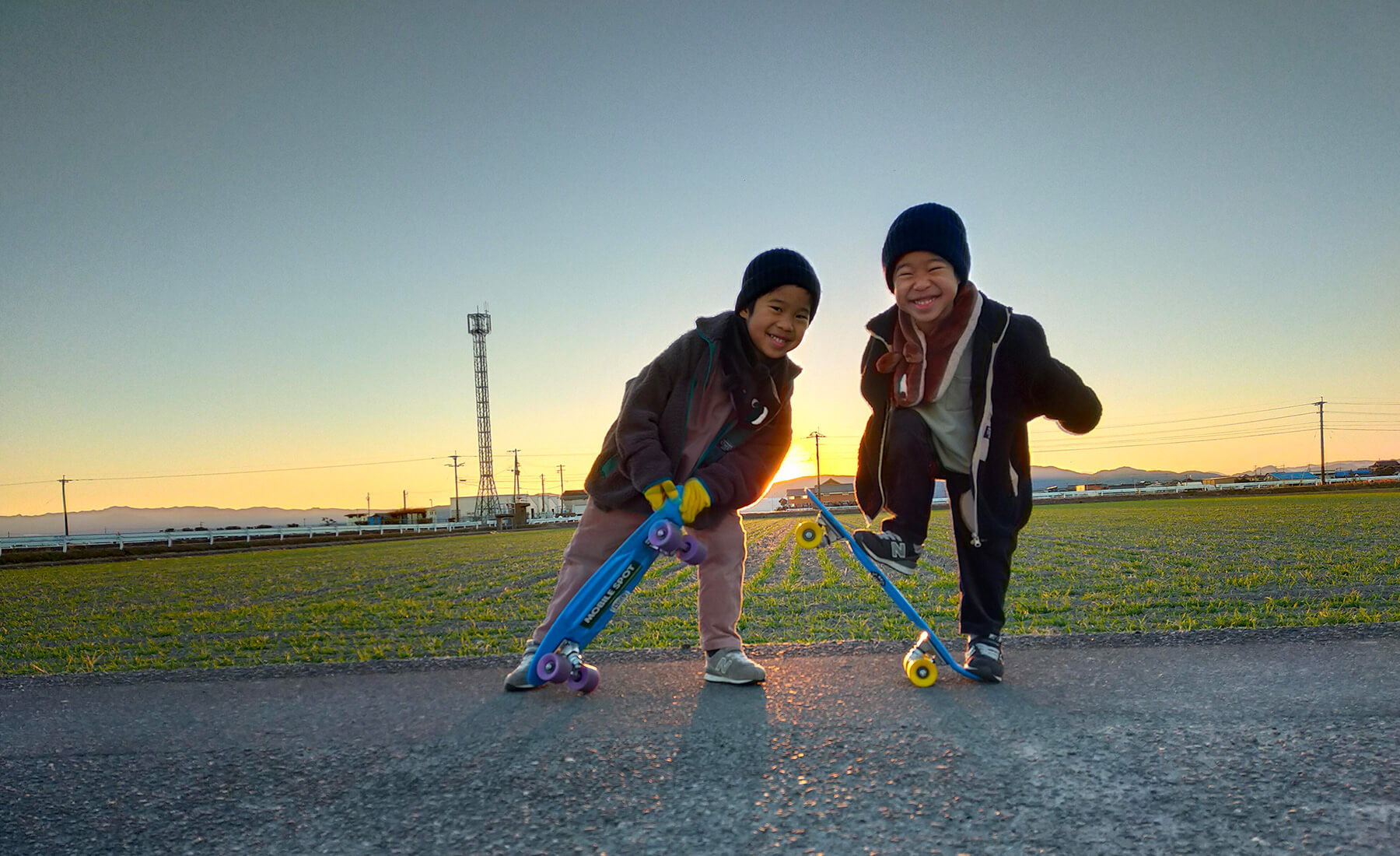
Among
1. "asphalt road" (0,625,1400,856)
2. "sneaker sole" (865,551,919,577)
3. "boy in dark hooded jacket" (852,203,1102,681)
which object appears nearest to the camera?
"asphalt road" (0,625,1400,856)

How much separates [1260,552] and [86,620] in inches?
472

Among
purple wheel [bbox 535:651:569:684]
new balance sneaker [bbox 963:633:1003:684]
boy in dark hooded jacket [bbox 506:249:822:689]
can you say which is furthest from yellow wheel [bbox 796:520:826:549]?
purple wheel [bbox 535:651:569:684]

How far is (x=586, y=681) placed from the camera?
2436 mm

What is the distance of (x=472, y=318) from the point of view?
60.8m

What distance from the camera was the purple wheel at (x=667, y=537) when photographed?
2.47m

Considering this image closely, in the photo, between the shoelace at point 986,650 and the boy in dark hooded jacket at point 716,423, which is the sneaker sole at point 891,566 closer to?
the shoelace at point 986,650

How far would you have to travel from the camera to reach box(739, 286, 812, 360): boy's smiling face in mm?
3021

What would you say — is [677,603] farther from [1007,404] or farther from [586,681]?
[1007,404]

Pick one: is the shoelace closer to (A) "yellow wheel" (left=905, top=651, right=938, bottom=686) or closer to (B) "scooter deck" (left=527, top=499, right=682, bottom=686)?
(A) "yellow wheel" (left=905, top=651, right=938, bottom=686)

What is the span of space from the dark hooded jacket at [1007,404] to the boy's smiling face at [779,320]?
0.50m

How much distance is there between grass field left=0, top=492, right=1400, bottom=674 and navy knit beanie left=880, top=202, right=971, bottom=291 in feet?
6.54

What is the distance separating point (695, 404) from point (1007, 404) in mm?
1113

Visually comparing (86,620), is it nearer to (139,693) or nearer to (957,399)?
(139,693)

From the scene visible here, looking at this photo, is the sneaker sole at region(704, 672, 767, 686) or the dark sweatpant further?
the dark sweatpant
